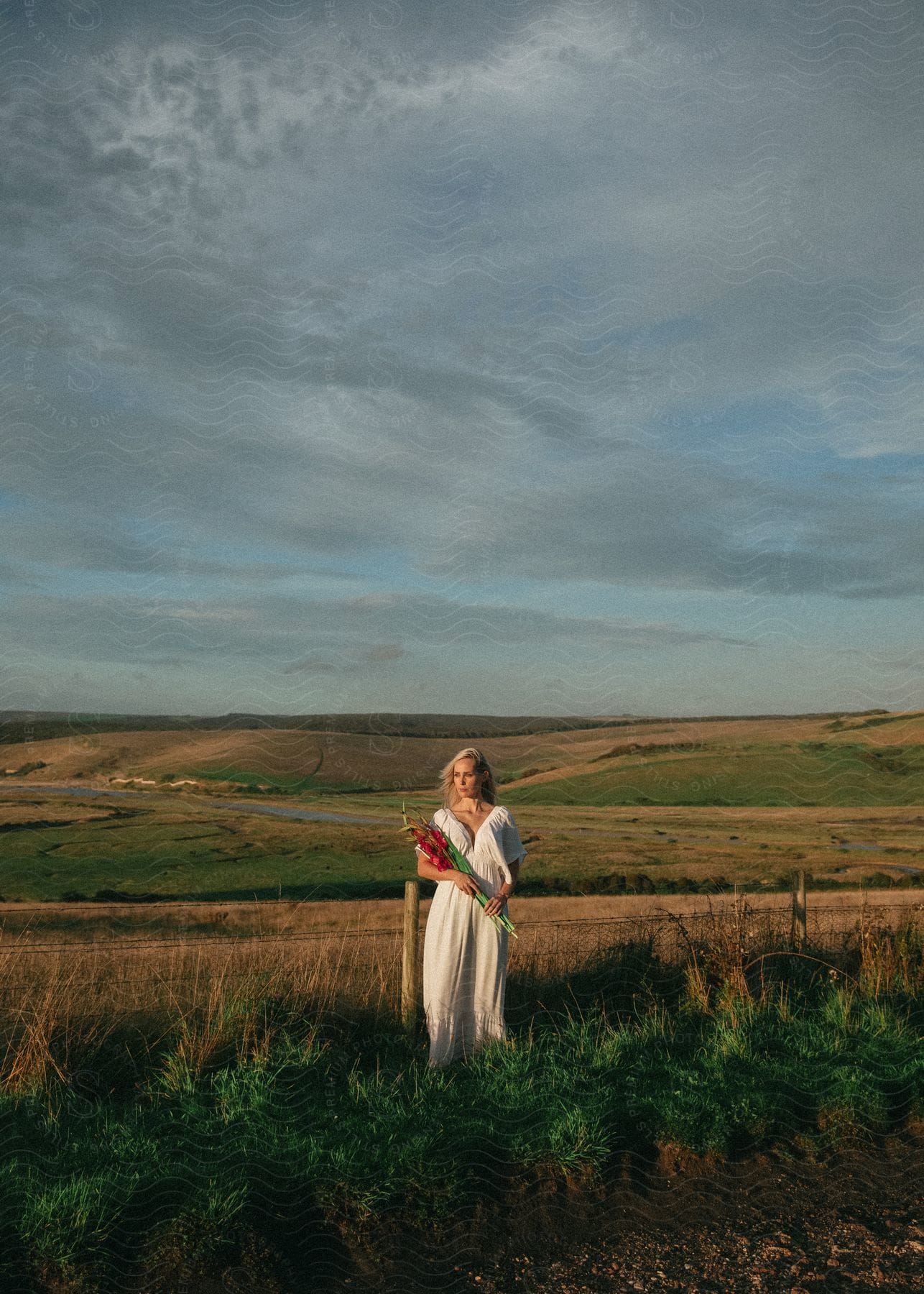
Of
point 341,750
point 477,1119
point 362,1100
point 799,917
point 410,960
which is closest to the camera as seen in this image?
point 477,1119

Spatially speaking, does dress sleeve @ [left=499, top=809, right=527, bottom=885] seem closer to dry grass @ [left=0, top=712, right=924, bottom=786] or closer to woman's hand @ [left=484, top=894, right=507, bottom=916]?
woman's hand @ [left=484, top=894, right=507, bottom=916]

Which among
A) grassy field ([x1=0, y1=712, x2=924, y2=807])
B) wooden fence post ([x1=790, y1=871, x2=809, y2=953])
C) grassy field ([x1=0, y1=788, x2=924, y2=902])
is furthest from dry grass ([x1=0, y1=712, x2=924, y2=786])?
wooden fence post ([x1=790, y1=871, x2=809, y2=953])

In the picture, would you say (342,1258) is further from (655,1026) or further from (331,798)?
(331,798)

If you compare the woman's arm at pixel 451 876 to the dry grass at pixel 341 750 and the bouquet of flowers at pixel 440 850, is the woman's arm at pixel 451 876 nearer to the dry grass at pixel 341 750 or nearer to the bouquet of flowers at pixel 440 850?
the bouquet of flowers at pixel 440 850

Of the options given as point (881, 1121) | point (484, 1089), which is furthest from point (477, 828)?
point (881, 1121)

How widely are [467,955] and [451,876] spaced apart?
57 centimetres

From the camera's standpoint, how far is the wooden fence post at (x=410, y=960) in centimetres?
834

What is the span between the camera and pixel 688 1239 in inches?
197

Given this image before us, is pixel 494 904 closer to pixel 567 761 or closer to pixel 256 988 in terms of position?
pixel 256 988

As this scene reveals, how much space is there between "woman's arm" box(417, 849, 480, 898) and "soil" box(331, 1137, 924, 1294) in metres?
1.93

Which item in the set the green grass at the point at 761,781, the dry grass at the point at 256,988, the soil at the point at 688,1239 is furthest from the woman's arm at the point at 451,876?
the green grass at the point at 761,781

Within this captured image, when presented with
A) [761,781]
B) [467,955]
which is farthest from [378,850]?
[467,955]

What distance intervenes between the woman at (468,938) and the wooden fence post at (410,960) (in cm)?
85

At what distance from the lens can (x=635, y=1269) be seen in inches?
185
